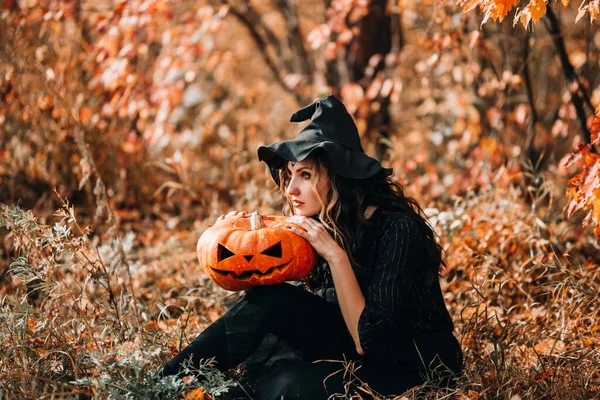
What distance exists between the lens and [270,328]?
2.59 metres

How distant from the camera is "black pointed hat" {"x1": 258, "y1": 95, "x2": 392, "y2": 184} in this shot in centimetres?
270

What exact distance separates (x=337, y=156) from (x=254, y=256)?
19.9 inches

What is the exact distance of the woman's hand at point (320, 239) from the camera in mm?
2594

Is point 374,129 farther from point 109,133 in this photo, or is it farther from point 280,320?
point 280,320

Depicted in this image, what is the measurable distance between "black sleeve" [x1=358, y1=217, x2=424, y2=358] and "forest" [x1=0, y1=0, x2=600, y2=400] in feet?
0.62

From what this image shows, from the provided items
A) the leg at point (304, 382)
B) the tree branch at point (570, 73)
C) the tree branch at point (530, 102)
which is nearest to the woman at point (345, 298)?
the leg at point (304, 382)

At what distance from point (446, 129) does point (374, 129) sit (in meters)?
0.67

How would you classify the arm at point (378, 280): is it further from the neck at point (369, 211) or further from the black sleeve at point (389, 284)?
the neck at point (369, 211)

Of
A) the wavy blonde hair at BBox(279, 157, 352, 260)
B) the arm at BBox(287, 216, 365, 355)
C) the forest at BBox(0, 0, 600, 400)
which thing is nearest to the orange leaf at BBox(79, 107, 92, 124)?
the forest at BBox(0, 0, 600, 400)

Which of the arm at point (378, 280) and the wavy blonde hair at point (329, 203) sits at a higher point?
the wavy blonde hair at point (329, 203)

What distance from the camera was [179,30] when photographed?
214 inches

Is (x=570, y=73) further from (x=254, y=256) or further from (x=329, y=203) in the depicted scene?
(x=254, y=256)

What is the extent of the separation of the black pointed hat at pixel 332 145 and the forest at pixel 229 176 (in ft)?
2.16

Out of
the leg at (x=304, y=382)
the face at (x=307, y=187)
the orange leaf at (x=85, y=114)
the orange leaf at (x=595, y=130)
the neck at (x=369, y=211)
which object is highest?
A: the orange leaf at (x=595, y=130)
